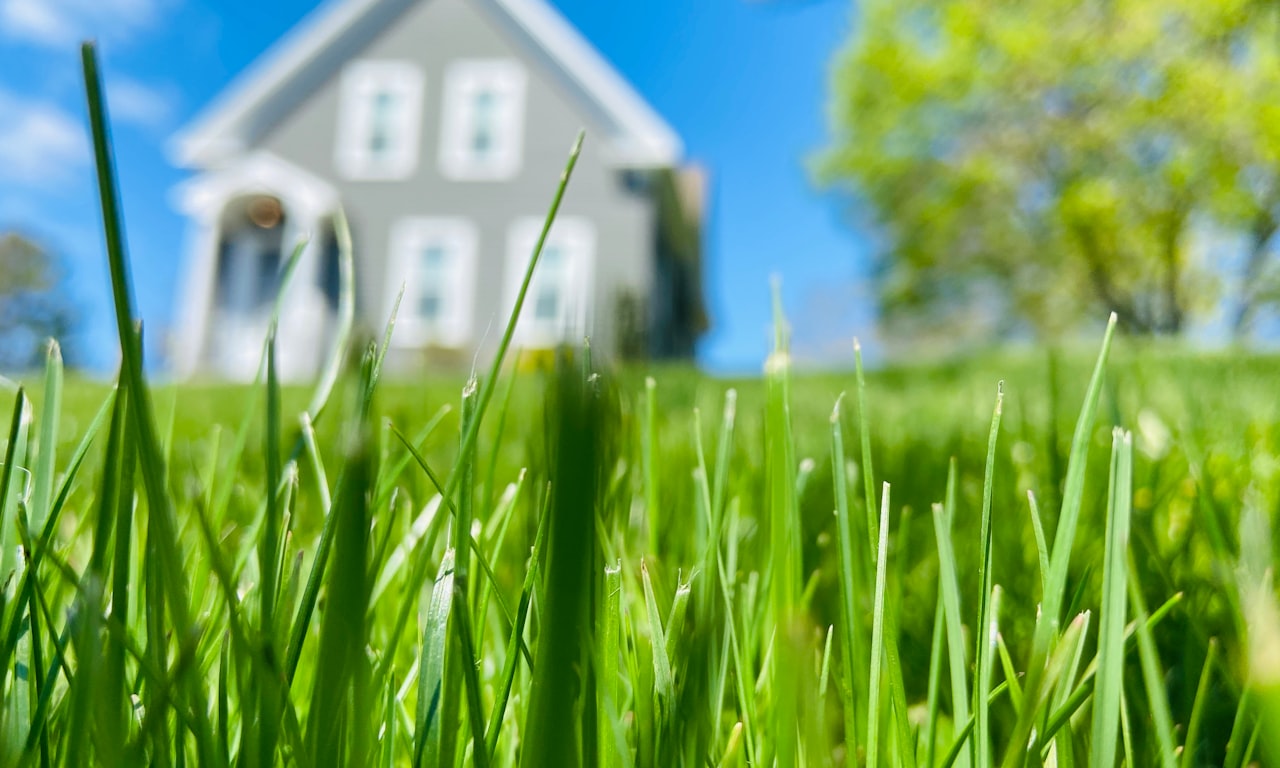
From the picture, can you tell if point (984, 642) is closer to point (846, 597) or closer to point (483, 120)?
point (846, 597)

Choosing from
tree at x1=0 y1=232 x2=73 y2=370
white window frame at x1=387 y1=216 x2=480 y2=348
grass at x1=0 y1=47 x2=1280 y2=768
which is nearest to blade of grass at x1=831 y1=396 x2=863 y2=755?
grass at x1=0 y1=47 x2=1280 y2=768

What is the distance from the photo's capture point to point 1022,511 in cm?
93

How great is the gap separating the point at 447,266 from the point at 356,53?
4.14 meters

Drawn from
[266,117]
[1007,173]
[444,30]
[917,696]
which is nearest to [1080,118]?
[1007,173]

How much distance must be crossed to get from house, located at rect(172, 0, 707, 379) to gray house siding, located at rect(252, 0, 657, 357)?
0.02 meters

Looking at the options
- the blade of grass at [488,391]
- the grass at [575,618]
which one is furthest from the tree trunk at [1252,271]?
the blade of grass at [488,391]

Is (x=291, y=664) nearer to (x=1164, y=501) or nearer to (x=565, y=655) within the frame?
(x=565, y=655)

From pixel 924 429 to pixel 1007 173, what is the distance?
17536 millimetres

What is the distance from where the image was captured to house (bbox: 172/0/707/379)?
1266 centimetres

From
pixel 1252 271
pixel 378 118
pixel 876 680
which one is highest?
pixel 378 118

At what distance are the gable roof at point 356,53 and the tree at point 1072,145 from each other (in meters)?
7.45

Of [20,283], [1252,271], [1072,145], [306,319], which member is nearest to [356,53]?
[306,319]

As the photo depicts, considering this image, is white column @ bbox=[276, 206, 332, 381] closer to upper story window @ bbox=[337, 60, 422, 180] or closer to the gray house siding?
the gray house siding

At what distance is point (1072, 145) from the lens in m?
16.4
